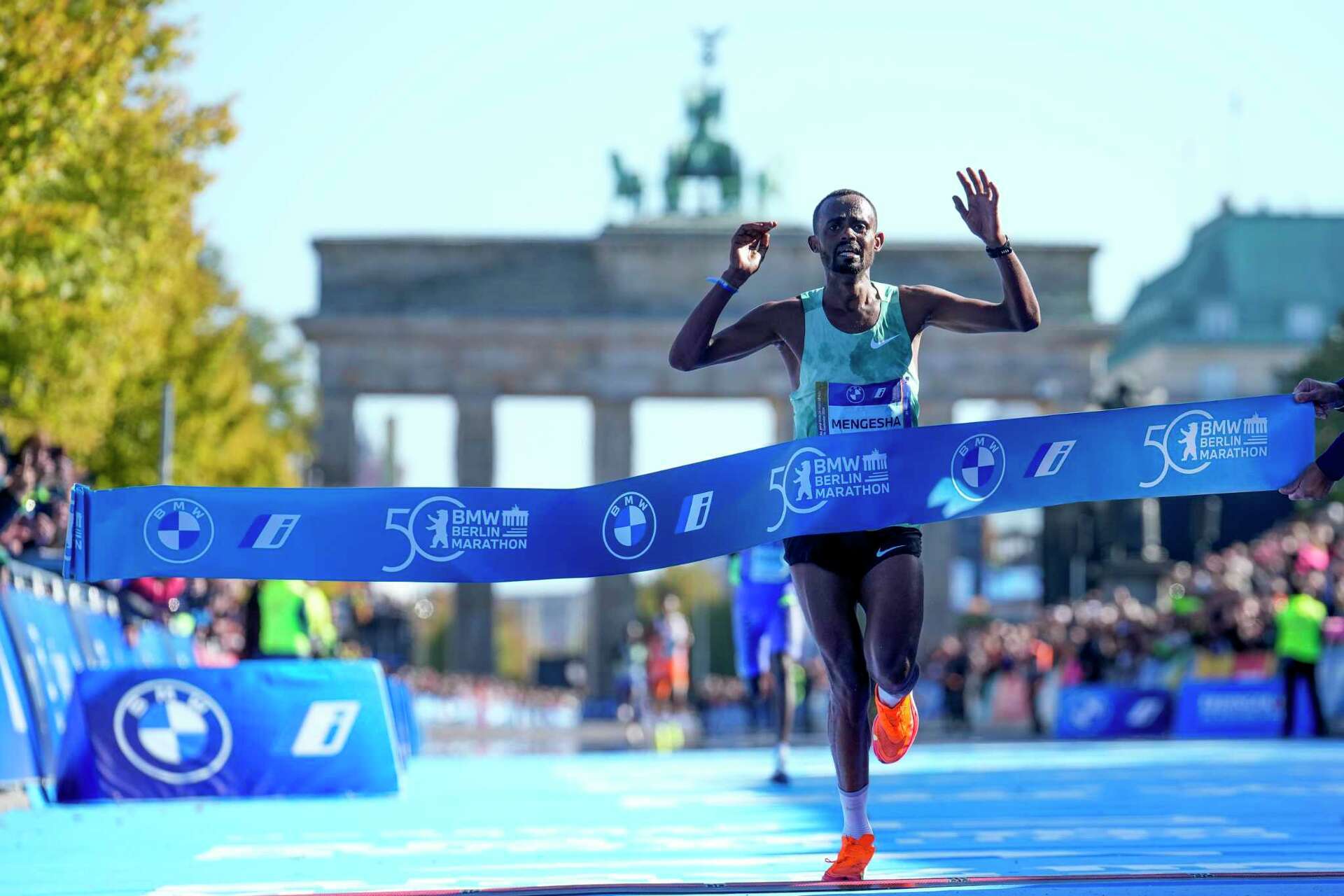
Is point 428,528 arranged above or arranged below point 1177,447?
below

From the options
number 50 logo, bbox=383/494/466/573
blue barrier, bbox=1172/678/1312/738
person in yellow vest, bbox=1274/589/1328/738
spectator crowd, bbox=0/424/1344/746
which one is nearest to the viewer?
number 50 logo, bbox=383/494/466/573

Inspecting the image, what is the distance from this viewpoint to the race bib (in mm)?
7727

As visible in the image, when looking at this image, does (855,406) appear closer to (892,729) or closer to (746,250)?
(746,250)

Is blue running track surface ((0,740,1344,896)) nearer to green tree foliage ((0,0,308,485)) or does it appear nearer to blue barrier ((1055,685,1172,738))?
green tree foliage ((0,0,308,485))

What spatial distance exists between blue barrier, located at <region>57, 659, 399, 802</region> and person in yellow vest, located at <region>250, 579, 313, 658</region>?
7.81ft

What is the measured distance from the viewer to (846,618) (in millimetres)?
7578

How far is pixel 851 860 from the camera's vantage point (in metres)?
7.52

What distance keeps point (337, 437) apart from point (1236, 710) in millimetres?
41862

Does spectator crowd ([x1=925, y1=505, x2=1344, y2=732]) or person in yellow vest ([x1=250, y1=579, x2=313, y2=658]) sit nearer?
person in yellow vest ([x1=250, y1=579, x2=313, y2=658])

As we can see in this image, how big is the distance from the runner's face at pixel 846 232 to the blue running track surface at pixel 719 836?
2054 millimetres

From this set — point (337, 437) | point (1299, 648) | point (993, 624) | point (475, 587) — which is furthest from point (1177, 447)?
point (337, 437)

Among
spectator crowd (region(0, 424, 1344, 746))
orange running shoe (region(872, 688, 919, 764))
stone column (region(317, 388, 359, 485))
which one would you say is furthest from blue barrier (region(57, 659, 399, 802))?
stone column (region(317, 388, 359, 485))

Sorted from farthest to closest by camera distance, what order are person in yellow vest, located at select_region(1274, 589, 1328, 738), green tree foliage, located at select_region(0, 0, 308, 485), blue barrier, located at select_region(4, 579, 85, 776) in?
person in yellow vest, located at select_region(1274, 589, 1328, 738)
green tree foliage, located at select_region(0, 0, 308, 485)
blue barrier, located at select_region(4, 579, 85, 776)

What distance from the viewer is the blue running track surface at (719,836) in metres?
7.89
